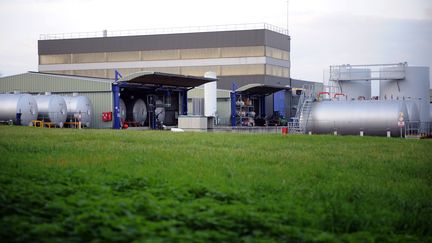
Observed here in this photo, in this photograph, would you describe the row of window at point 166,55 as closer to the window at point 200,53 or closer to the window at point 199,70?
the window at point 200,53

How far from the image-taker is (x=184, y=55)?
70875 mm

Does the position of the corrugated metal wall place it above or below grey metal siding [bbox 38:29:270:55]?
below

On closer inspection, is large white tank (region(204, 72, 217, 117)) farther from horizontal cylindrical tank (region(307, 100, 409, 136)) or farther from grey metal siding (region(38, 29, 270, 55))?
grey metal siding (region(38, 29, 270, 55))

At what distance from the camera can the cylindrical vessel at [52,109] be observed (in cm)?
4038

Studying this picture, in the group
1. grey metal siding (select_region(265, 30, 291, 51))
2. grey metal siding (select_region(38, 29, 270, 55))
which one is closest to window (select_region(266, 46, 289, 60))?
grey metal siding (select_region(265, 30, 291, 51))

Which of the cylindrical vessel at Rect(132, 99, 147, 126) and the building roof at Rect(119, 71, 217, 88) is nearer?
the building roof at Rect(119, 71, 217, 88)

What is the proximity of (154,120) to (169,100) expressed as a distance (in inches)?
133

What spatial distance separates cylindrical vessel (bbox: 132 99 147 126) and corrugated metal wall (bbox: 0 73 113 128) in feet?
9.35

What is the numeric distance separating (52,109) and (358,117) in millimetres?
21899

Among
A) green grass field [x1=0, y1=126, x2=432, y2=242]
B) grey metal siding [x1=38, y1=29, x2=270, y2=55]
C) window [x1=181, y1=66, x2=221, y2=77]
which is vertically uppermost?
grey metal siding [x1=38, y1=29, x2=270, y2=55]

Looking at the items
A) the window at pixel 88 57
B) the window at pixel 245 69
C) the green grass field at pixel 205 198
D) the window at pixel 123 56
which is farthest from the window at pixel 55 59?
the green grass field at pixel 205 198

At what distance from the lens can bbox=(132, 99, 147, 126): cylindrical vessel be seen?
150ft

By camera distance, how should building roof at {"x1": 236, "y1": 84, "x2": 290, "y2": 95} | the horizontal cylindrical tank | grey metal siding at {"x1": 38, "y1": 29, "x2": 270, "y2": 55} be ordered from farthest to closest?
grey metal siding at {"x1": 38, "y1": 29, "x2": 270, "y2": 55}, building roof at {"x1": 236, "y1": 84, "x2": 290, "y2": 95}, the horizontal cylindrical tank

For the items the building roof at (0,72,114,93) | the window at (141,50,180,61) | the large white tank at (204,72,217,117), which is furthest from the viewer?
the window at (141,50,180,61)
